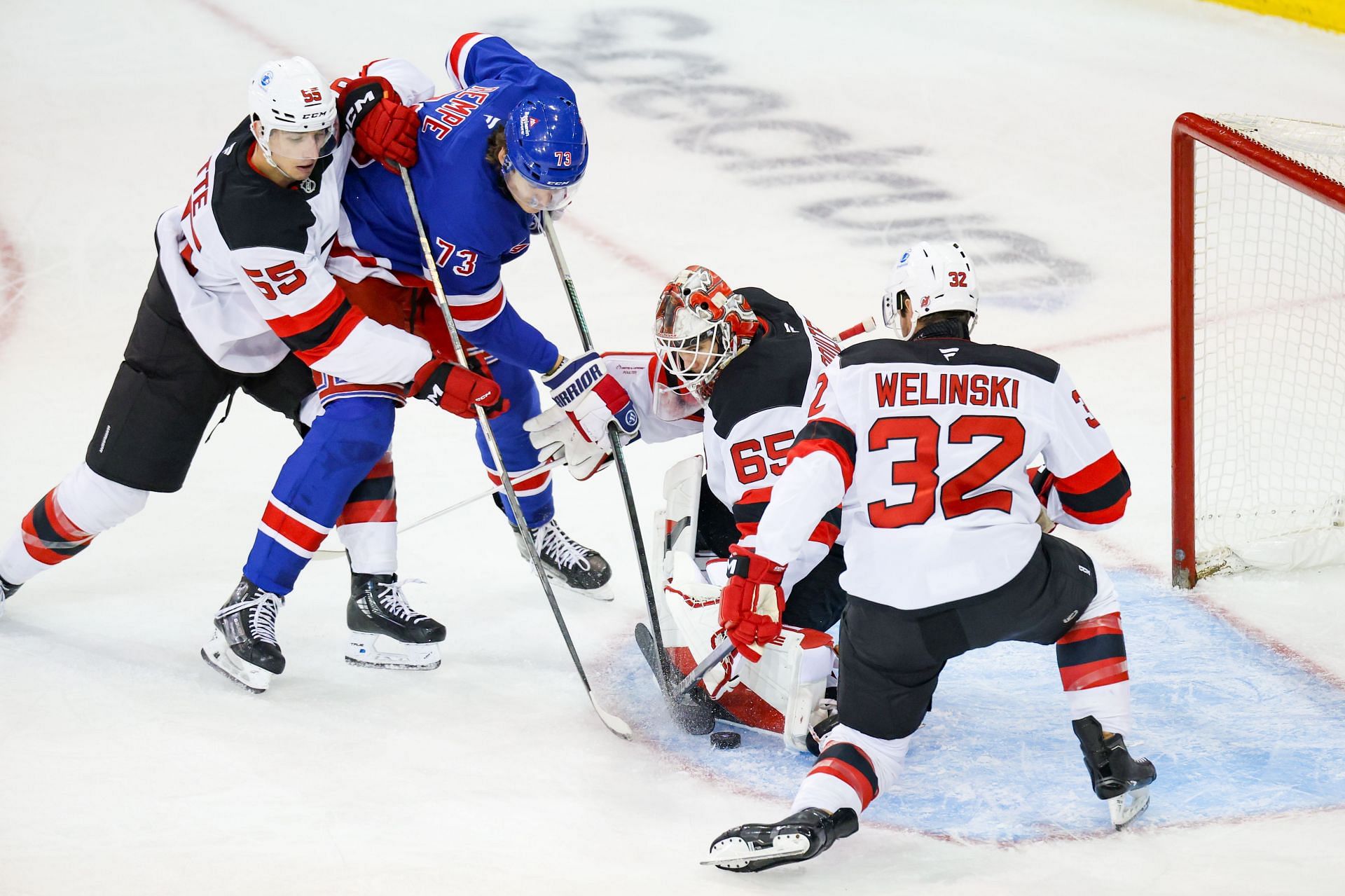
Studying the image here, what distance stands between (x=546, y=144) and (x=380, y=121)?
16.0 inches

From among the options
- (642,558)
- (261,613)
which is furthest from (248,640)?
(642,558)

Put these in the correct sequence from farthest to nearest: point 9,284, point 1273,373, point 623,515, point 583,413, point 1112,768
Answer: point 9,284 < point 1273,373 < point 623,515 < point 583,413 < point 1112,768

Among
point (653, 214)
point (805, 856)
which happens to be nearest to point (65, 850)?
point (805, 856)

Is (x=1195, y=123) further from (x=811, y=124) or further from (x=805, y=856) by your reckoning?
(x=811, y=124)

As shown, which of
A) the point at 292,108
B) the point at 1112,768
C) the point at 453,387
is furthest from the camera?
the point at 453,387

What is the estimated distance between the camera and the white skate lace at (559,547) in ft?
11.7

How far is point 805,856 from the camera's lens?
2.28m

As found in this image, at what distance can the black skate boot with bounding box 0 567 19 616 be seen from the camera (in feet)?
10.8

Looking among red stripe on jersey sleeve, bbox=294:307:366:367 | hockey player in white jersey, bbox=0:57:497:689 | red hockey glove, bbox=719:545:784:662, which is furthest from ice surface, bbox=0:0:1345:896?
red stripe on jersey sleeve, bbox=294:307:366:367

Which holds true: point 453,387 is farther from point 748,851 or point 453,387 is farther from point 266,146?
point 748,851

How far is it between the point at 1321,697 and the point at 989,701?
671 mm

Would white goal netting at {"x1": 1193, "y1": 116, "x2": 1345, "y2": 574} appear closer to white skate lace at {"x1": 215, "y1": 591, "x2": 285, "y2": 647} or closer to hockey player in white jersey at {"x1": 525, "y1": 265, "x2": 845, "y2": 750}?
hockey player in white jersey at {"x1": 525, "y1": 265, "x2": 845, "y2": 750}

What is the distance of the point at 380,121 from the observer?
9.80ft

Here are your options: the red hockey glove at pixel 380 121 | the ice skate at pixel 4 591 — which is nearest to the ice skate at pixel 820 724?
the red hockey glove at pixel 380 121
